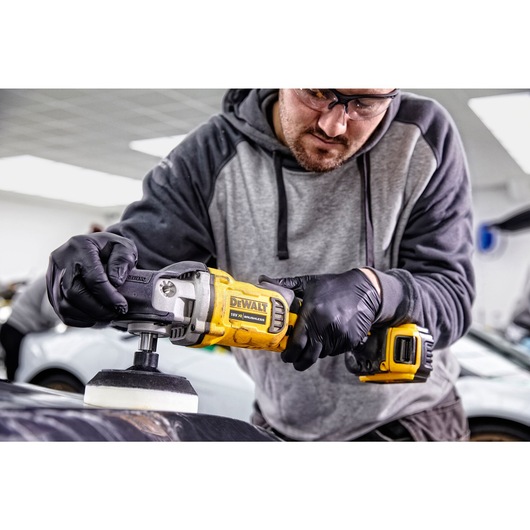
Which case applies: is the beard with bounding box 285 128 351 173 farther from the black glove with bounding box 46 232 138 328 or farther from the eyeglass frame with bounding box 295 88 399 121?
the black glove with bounding box 46 232 138 328

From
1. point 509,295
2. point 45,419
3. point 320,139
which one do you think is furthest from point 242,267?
point 509,295

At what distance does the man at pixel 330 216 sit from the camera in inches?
47.9

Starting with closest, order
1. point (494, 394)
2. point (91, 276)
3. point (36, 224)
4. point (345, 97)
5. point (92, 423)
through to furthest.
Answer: point (92, 423) < point (91, 276) < point (345, 97) < point (36, 224) < point (494, 394)

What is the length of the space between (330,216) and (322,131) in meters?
0.16

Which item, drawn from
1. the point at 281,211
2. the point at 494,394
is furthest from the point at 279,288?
the point at 494,394

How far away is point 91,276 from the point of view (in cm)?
93

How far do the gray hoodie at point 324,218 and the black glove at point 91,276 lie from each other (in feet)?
0.89

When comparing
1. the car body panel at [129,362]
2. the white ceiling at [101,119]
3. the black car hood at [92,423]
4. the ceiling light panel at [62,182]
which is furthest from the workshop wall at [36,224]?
the black car hood at [92,423]

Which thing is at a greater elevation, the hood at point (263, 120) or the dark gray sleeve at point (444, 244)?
the hood at point (263, 120)

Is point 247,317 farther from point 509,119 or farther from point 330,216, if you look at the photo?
point 509,119

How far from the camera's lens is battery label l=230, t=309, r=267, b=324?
977mm

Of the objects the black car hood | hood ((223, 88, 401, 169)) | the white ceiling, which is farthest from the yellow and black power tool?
the white ceiling

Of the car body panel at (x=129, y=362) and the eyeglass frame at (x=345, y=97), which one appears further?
the car body panel at (x=129, y=362)

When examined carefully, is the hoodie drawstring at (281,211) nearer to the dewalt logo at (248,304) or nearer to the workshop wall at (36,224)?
the dewalt logo at (248,304)
